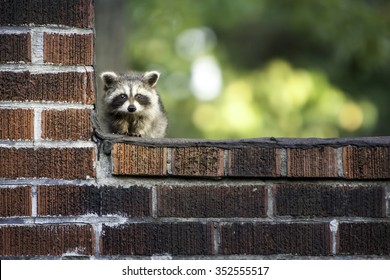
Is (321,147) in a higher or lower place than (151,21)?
lower

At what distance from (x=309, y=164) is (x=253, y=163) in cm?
21

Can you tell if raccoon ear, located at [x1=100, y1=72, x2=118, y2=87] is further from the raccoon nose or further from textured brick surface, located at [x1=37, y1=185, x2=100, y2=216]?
textured brick surface, located at [x1=37, y1=185, x2=100, y2=216]

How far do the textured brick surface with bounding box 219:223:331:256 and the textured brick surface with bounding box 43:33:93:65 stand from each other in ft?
2.65

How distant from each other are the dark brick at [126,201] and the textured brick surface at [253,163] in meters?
0.33

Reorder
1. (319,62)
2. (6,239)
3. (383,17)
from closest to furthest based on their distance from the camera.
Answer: (6,239)
(383,17)
(319,62)

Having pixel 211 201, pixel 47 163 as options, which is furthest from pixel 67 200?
pixel 211 201

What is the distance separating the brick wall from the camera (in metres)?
3.47

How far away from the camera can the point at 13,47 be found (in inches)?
137

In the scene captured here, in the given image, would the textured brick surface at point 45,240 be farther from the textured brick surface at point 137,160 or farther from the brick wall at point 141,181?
the textured brick surface at point 137,160

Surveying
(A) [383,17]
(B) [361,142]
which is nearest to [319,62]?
(A) [383,17]

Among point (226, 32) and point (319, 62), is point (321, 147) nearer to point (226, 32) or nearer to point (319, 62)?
point (319, 62)

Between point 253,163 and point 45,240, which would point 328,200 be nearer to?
point 253,163

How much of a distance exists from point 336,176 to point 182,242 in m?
0.62

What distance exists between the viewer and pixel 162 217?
11.5 feet
